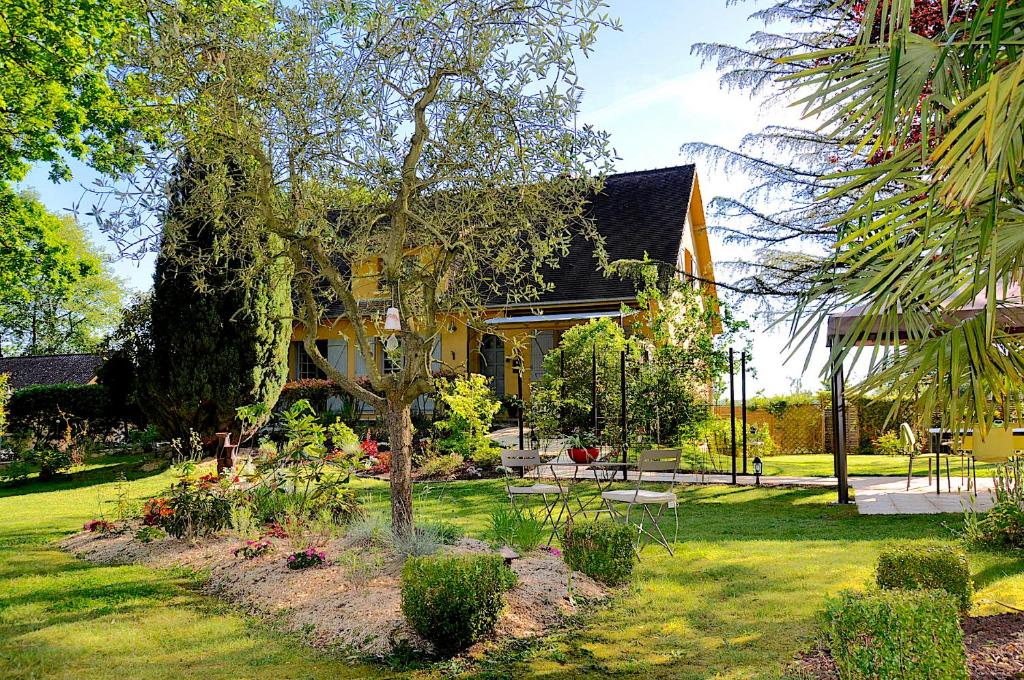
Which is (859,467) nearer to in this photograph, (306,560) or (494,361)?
(494,361)

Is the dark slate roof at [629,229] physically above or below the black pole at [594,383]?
above

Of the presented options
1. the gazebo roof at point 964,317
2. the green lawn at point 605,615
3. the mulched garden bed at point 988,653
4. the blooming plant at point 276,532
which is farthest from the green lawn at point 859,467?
the blooming plant at point 276,532

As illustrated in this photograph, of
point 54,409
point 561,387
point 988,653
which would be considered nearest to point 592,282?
point 561,387

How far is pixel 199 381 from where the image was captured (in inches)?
590

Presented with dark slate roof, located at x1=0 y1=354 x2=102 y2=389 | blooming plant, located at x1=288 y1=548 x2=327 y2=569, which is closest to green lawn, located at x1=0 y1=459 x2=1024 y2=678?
blooming plant, located at x1=288 y1=548 x2=327 y2=569

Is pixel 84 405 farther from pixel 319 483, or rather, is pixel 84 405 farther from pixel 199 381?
pixel 319 483

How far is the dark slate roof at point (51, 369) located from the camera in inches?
1188

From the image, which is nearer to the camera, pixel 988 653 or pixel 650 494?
pixel 988 653

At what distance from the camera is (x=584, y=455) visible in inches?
579

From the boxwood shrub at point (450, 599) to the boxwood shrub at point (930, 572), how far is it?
2.66m

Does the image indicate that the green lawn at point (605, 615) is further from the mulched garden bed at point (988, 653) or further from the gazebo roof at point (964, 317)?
the gazebo roof at point (964, 317)

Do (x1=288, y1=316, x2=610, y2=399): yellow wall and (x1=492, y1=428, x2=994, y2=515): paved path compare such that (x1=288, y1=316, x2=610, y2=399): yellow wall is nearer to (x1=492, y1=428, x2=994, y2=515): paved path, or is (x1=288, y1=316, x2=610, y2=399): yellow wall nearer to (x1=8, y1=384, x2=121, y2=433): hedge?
(x1=492, y1=428, x2=994, y2=515): paved path

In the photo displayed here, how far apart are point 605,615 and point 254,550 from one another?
11.9ft

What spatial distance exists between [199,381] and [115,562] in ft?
23.8
